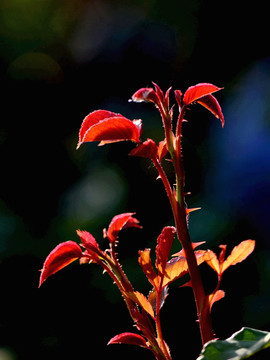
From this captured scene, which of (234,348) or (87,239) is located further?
(87,239)

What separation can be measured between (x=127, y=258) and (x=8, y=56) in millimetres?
1334

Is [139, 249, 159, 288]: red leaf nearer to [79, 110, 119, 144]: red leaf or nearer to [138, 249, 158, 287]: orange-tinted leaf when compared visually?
[138, 249, 158, 287]: orange-tinted leaf

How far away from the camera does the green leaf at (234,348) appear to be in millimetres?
247

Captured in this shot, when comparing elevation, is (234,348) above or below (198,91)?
below

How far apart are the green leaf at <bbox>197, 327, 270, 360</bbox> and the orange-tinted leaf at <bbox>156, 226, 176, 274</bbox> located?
0.09 m

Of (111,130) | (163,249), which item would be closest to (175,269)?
(163,249)

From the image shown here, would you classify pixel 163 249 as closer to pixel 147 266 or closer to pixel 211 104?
pixel 147 266

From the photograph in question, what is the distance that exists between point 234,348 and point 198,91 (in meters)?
0.20

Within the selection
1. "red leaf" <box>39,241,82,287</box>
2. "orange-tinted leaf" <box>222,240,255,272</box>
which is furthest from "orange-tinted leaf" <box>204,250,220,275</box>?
"red leaf" <box>39,241,82,287</box>

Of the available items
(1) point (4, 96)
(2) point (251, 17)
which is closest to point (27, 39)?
(1) point (4, 96)

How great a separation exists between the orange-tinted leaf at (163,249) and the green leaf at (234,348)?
0.09 meters

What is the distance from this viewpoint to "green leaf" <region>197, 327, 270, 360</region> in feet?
0.81

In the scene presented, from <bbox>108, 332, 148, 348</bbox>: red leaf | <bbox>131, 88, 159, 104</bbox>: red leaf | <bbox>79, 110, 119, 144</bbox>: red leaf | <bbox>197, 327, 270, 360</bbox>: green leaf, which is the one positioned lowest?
<bbox>108, 332, 148, 348</bbox>: red leaf

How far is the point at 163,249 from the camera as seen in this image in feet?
1.15
